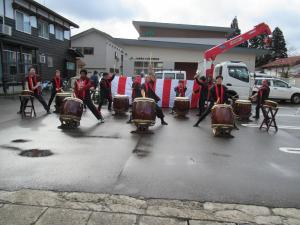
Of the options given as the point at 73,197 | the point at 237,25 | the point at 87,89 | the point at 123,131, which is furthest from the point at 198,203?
the point at 237,25

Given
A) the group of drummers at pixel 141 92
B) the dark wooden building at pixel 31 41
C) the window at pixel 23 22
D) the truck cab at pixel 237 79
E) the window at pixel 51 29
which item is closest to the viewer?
the group of drummers at pixel 141 92

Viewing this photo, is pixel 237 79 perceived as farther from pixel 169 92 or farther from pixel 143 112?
pixel 143 112

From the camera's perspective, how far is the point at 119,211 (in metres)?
4.15

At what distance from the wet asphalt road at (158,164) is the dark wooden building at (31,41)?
479 inches

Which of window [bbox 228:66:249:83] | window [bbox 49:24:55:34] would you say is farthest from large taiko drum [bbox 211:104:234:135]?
window [bbox 49:24:55:34]

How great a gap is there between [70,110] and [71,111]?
40 mm

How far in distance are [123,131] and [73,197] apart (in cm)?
485

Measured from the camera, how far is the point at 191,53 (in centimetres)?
3366

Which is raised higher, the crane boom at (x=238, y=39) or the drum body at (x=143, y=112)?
the crane boom at (x=238, y=39)

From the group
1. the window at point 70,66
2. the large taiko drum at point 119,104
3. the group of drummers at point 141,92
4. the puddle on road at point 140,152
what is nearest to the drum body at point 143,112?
the group of drummers at point 141,92

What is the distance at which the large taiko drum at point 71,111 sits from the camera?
9.35 meters

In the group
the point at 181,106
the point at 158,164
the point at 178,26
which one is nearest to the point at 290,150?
the point at 158,164

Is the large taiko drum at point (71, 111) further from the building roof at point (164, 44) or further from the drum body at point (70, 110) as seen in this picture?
the building roof at point (164, 44)

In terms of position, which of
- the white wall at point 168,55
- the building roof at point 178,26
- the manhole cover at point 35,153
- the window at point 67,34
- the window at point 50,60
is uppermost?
the building roof at point 178,26
